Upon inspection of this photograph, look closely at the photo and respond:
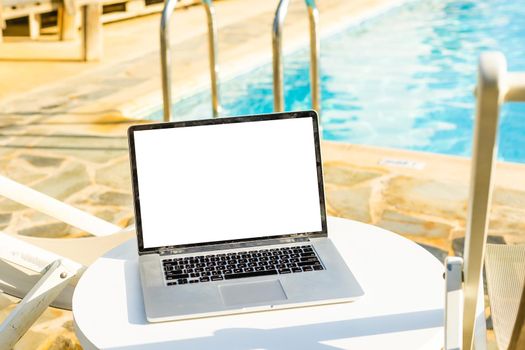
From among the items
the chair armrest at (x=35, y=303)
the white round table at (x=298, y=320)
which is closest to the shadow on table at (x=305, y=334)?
the white round table at (x=298, y=320)

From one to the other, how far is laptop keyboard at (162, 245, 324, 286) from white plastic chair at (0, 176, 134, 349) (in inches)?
14.2

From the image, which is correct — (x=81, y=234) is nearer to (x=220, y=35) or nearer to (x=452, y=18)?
(x=220, y=35)

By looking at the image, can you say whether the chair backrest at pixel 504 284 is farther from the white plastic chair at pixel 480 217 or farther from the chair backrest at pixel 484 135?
the chair backrest at pixel 484 135

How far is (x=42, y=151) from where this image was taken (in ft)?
15.0

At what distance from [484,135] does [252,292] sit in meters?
0.63

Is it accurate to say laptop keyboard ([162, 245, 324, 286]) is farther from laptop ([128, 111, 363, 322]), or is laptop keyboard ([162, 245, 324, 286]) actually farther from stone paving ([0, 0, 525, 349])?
stone paving ([0, 0, 525, 349])

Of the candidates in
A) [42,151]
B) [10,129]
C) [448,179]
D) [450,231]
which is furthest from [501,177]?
[10,129]

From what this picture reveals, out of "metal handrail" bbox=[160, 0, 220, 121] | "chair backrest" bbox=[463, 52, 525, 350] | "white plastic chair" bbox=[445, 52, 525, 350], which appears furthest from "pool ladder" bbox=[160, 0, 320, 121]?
"chair backrest" bbox=[463, 52, 525, 350]

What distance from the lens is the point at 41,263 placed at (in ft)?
6.56

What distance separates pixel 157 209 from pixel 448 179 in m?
2.55

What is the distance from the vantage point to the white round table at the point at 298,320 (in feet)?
4.43

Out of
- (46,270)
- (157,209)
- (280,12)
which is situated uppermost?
(280,12)

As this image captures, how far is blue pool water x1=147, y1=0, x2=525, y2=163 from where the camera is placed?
19.8ft

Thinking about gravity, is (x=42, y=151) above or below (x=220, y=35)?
below
